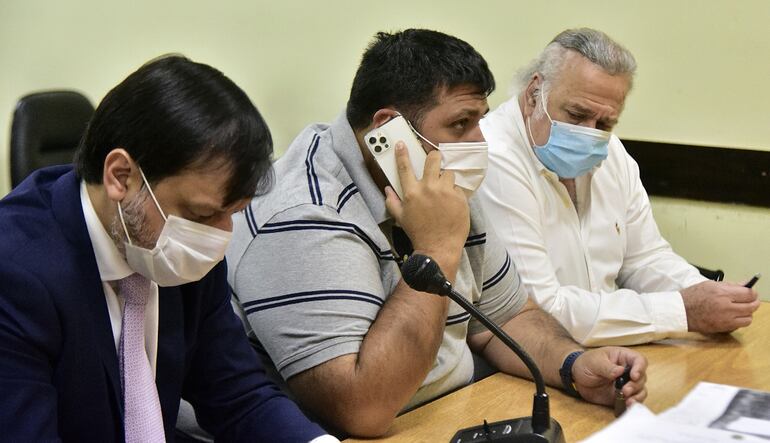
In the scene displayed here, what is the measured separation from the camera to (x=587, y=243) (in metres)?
2.31

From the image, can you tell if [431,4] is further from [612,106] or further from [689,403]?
[689,403]

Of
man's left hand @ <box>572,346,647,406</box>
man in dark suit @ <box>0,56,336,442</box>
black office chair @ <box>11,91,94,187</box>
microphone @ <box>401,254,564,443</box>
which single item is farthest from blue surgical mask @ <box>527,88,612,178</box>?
black office chair @ <box>11,91,94,187</box>

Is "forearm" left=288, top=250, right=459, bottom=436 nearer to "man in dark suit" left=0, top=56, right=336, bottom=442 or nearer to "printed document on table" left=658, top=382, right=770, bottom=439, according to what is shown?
"man in dark suit" left=0, top=56, right=336, bottom=442

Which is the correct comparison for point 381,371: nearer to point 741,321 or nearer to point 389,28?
point 741,321

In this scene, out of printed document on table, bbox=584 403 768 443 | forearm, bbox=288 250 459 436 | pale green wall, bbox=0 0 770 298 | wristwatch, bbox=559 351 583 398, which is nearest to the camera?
printed document on table, bbox=584 403 768 443

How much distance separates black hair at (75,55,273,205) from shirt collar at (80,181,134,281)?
0.12 ft

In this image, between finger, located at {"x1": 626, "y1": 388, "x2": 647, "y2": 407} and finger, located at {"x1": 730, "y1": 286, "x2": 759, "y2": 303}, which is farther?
finger, located at {"x1": 730, "y1": 286, "x2": 759, "y2": 303}

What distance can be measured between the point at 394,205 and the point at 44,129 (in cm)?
170

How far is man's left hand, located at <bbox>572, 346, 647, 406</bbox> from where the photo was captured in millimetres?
1487

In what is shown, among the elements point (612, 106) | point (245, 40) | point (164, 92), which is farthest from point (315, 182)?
point (245, 40)

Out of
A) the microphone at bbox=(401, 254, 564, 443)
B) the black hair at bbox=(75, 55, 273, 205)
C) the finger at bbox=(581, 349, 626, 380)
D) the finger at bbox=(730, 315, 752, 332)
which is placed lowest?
the finger at bbox=(730, 315, 752, 332)

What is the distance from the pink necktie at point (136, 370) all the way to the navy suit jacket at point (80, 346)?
0.05 ft

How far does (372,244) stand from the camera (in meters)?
1.57

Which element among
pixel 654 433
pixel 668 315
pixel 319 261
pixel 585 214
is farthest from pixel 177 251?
pixel 585 214
